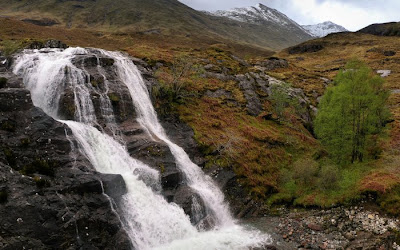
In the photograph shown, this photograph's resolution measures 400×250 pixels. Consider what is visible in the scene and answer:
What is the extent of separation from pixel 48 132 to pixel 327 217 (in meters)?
27.0

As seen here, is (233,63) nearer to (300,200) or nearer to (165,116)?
(165,116)

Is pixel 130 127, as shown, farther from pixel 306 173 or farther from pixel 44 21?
pixel 44 21

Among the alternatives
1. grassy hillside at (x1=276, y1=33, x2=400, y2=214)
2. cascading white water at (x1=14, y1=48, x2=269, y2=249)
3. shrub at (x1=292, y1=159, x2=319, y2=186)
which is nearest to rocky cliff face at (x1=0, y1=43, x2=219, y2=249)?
cascading white water at (x1=14, y1=48, x2=269, y2=249)

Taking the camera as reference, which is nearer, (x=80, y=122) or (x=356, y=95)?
(x=80, y=122)

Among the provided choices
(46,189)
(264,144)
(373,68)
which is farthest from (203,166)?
(373,68)

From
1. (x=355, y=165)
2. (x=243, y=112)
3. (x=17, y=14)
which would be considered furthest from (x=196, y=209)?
(x=17, y=14)

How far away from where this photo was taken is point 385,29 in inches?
6658

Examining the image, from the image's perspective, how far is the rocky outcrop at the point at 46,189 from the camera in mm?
19484

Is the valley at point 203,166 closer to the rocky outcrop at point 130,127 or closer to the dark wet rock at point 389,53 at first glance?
the rocky outcrop at point 130,127

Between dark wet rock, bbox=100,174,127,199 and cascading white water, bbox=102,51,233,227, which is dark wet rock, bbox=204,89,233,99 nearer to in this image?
cascading white water, bbox=102,51,233,227

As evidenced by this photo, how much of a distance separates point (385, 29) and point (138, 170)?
617ft

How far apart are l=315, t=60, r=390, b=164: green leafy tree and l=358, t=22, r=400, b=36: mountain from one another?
152391 mm

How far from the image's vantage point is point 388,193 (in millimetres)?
29672

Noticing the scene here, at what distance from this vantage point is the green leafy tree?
3697 cm
